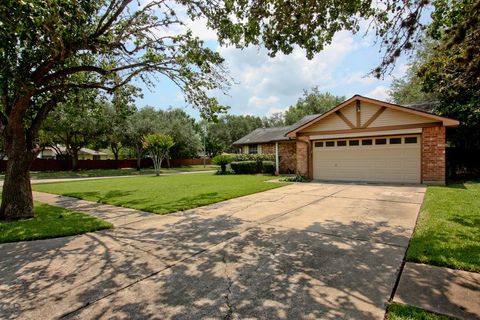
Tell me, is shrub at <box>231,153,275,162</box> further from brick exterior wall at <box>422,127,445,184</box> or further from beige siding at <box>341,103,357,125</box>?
brick exterior wall at <box>422,127,445,184</box>

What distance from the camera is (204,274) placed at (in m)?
3.46

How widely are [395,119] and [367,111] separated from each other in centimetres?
126

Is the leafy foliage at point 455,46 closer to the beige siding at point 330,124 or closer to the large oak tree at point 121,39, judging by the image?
the large oak tree at point 121,39

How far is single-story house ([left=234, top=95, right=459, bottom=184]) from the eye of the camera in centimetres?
1113

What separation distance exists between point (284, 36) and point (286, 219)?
4.07 m

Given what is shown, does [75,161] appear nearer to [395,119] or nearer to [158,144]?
[158,144]

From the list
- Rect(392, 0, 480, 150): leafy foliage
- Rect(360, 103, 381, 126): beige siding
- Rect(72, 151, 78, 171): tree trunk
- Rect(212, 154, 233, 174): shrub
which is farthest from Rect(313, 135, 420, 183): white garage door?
Rect(72, 151, 78, 171): tree trunk

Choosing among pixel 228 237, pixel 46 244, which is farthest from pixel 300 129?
pixel 46 244

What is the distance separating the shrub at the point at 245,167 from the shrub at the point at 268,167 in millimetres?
627

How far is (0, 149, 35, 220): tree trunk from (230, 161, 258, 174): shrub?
1423cm

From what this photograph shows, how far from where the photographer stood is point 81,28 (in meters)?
5.62

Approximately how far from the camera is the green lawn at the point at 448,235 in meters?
3.59

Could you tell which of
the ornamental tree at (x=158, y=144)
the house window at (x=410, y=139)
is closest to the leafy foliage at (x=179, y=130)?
the ornamental tree at (x=158, y=144)

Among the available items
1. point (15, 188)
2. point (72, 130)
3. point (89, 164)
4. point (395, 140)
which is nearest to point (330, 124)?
point (395, 140)
